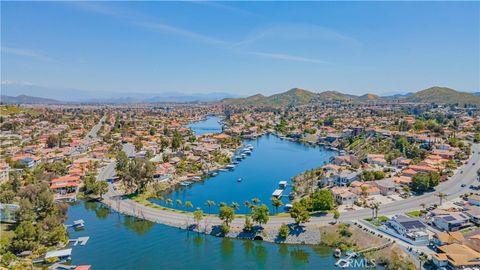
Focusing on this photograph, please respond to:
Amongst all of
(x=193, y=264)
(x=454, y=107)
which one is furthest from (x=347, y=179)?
(x=454, y=107)

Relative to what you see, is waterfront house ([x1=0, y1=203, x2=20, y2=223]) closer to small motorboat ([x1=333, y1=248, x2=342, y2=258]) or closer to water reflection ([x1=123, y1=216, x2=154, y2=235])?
water reflection ([x1=123, y1=216, x2=154, y2=235])

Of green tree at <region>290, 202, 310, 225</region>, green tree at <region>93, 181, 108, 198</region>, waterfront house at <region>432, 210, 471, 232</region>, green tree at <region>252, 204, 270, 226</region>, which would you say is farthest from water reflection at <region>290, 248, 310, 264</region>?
green tree at <region>93, 181, 108, 198</region>

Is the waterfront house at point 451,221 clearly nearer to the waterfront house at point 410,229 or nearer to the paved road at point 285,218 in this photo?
the waterfront house at point 410,229

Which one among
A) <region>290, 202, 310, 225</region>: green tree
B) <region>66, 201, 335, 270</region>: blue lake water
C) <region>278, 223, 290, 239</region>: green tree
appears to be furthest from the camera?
<region>290, 202, 310, 225</region>: green tree

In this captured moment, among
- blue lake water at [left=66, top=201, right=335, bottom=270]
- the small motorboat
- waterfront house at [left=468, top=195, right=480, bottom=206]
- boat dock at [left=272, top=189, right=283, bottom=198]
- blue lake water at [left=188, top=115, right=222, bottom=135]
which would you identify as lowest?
blue lake water at [left=66, top=201, right=335, bottom=270]

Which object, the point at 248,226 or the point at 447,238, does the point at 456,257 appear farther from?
the point at 248,226

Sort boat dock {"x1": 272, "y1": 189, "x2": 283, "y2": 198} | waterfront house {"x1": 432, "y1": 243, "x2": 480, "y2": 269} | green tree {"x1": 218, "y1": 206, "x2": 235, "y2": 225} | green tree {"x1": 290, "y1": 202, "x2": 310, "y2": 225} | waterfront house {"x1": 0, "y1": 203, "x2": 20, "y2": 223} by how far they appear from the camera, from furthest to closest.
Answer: boat dock {"x1": 272, "y1": 189, "x2": 283, "y2": 198}
waterfront house {"x1": 0, "y1": 203, "x2": 20, "y2": 223}
green tree {"x1": 218, "y1": 206, "x2": 235, "y2": 225}
green tree {"x1": 290, "y1": 202, "x2": 310, "y2": 225}
waterfront house {"x1": 432, "y1": 243, "x2": 480, "y2": 269}
